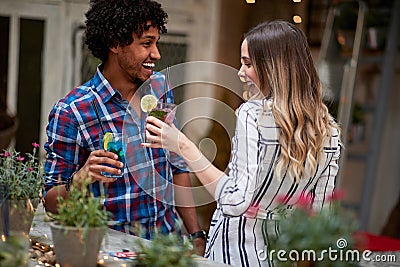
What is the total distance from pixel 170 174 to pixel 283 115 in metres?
0.62

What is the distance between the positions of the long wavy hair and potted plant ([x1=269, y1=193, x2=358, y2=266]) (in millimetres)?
530

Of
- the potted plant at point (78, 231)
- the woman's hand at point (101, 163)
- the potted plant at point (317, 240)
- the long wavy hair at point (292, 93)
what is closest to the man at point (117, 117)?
the woman's hand at point (101, 163)

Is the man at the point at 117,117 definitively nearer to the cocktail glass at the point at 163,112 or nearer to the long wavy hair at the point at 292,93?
the cocktail glass at the point at 163,112

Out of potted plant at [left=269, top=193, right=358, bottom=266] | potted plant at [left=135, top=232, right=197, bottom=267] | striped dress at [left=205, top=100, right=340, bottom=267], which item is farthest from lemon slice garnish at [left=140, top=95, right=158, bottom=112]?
potted plant at [left=269, top=193, right=358, bottom=266]

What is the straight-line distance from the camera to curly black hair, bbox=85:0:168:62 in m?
2.54

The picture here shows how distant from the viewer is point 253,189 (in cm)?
216

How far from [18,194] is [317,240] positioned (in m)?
0.85

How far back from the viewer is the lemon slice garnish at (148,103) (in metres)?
2.48

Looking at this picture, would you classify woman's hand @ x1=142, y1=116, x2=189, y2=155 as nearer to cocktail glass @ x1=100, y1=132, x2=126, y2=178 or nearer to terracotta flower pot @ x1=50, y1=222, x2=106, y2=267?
cocktail glass @ x1=100, y1=132, x2=126, y2=178

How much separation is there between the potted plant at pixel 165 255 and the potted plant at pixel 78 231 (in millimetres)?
134

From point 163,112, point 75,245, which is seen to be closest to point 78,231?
point 75,245

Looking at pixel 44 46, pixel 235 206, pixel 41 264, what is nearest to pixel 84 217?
pixel 41 264

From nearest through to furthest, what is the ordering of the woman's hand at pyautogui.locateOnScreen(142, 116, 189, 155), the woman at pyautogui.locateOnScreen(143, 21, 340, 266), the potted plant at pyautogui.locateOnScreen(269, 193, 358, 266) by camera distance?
the potted plant at pyautogui.locateOnScreen(269, 193, 358, 266)
the woman at pyautogui.locateOnScreen(143, 21, 340, 266)
the woman's hand at pyautogui.locateOnScreen(142, 116, 189, 155)

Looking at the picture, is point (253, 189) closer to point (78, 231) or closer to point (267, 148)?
point (267, 148)
